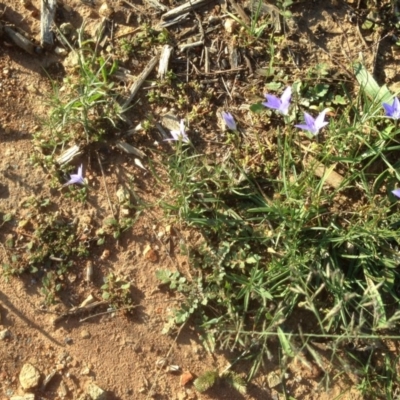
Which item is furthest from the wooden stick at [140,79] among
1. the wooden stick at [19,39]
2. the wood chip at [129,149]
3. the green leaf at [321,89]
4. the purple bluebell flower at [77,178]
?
the green leaf at [321,89]

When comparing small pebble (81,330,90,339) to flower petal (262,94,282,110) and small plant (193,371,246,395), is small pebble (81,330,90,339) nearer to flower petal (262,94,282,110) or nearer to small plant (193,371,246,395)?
small plant (193,371,246,395)

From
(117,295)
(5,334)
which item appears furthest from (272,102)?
(5,334)

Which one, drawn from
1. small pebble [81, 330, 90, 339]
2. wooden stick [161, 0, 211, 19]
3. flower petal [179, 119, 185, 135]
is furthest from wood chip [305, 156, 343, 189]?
small pebble [81, 330, 90, 339]

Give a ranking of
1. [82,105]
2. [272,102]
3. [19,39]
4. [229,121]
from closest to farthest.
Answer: [272,102] < [229,121] < [82,105] < [19,39]

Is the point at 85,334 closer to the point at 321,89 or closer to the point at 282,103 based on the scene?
the point at 282,103

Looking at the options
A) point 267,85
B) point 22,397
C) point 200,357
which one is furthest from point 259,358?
point 267,85

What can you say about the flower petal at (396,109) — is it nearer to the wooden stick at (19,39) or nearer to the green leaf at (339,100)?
the green leaf at (339,100)

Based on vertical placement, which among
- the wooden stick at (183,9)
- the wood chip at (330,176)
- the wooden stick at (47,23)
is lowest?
the wood chip at (330,176)

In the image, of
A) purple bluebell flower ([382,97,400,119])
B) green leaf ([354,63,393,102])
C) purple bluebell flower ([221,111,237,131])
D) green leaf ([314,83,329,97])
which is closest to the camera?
purple bluebell flower ([382,97,400,119])
